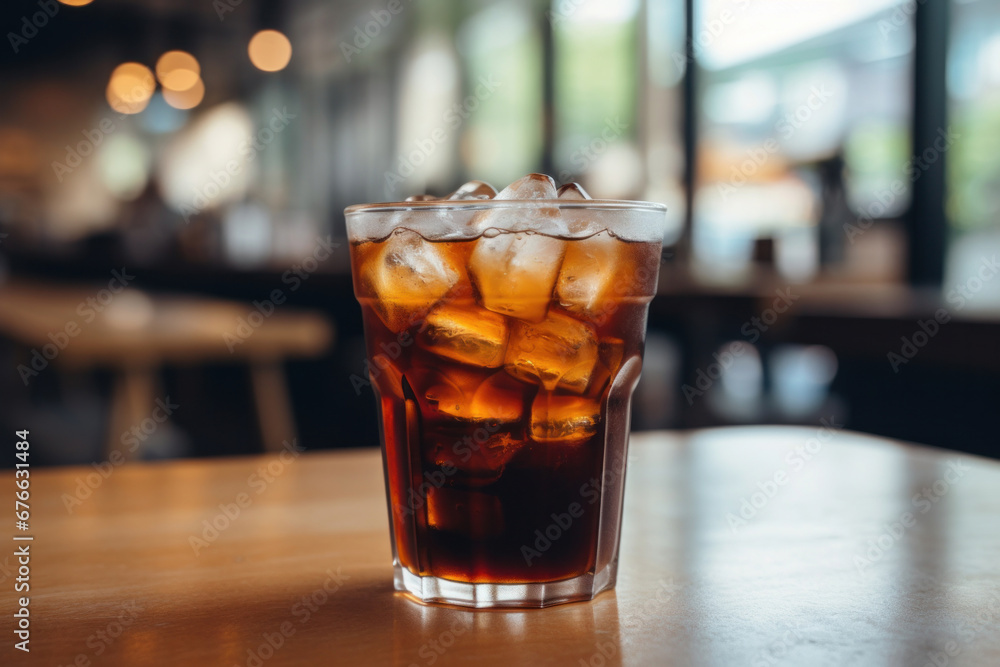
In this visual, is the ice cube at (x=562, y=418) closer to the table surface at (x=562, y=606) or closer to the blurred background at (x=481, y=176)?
the table surface at (x=562, y=606)

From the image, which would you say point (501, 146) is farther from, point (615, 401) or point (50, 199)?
point (615, 401)

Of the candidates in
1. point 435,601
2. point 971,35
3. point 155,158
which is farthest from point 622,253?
point 155,158

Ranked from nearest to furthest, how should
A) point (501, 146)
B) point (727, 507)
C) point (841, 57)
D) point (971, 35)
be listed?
point (727, 507) < point (971, 35) < point (841, 57) < point (501, 146)

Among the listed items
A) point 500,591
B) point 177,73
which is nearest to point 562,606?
point 500,591

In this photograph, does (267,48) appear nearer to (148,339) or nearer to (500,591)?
(148,339)

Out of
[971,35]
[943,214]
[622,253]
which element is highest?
[971,35]

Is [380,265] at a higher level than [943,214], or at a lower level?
higher

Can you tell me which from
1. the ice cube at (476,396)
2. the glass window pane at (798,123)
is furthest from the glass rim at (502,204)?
the glass window pane at (798,123)
